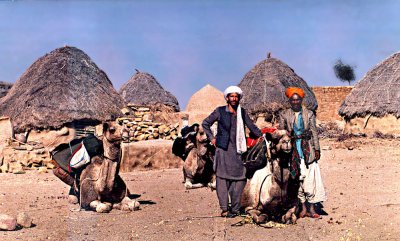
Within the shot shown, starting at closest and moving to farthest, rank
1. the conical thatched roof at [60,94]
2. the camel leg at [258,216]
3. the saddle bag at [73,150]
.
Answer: the camel leg at [258,216], the saddle bag at [73,150], the conical thatched roof at [60,94]

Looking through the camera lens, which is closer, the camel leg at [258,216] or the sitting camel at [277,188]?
the sitting camel at [277,188]

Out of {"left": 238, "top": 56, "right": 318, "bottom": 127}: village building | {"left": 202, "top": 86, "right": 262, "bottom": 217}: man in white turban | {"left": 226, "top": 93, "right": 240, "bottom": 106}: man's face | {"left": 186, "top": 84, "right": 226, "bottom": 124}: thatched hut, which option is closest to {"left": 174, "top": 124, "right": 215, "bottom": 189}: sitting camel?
{"left": 202, "top": 86, "right": 262, "bottom": 217}: man in white turban

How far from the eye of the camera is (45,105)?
1864 cm

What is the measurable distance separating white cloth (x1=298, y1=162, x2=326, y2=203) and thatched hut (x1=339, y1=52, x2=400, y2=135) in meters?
15.2

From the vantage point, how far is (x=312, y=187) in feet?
24.1

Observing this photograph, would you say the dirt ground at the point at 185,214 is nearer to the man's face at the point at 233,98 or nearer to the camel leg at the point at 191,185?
the camel leg at the point at 191,185

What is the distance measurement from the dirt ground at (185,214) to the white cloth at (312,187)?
301 millimetres

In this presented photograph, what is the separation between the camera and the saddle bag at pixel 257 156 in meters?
7.14

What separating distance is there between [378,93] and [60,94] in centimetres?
1231

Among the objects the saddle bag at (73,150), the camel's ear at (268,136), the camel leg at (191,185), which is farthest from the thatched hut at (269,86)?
the camel's ear at (268,136)

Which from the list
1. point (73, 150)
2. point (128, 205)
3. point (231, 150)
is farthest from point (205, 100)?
point (231, 150)

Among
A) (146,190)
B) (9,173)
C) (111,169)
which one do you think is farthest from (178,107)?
(111,169)

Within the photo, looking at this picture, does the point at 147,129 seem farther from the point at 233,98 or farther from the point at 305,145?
the point at 305,145

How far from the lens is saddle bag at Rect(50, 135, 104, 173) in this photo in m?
8.27
